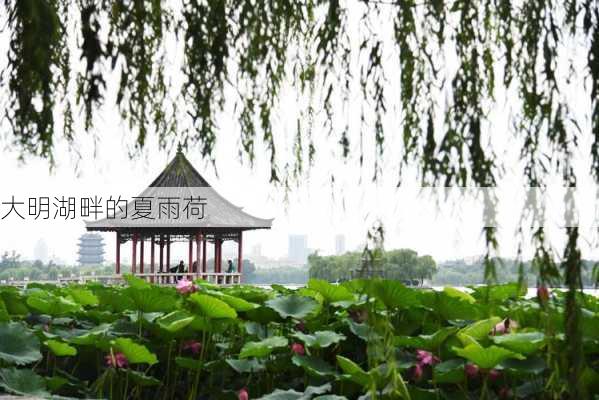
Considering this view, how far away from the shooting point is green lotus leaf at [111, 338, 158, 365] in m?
2.11

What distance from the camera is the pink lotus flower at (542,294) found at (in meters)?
0.82

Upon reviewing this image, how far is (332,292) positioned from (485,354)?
63 cm

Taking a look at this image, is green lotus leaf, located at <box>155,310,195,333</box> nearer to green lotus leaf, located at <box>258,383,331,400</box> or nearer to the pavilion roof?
green lotus leaf, located at <box>258,383,331,400</box>

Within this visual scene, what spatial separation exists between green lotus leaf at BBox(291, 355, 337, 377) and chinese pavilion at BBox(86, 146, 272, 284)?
1115cm

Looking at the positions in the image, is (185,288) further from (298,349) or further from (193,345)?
(298,349)

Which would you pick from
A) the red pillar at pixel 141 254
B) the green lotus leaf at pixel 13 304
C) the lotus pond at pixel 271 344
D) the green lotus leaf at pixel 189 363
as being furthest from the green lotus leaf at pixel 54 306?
the red pillar at pixel 141 254

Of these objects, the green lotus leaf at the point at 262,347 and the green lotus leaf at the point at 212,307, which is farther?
the green lotus leaf at the point at 212,307

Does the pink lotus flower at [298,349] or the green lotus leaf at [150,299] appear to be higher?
the green lotus leaf at [150,299]

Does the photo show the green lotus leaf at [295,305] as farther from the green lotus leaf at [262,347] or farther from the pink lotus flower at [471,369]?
the pink lotus flower at [471,369]

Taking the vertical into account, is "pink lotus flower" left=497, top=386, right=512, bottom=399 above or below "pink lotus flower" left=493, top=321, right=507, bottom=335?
below

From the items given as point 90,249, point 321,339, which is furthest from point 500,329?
point 90,249

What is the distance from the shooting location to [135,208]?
14.0 meters

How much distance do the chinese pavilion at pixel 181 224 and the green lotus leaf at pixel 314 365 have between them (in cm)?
1115

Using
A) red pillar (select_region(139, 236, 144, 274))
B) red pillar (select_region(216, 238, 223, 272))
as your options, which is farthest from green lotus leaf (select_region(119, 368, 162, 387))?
red pillar (select_region(139, 236, 144, 274))
